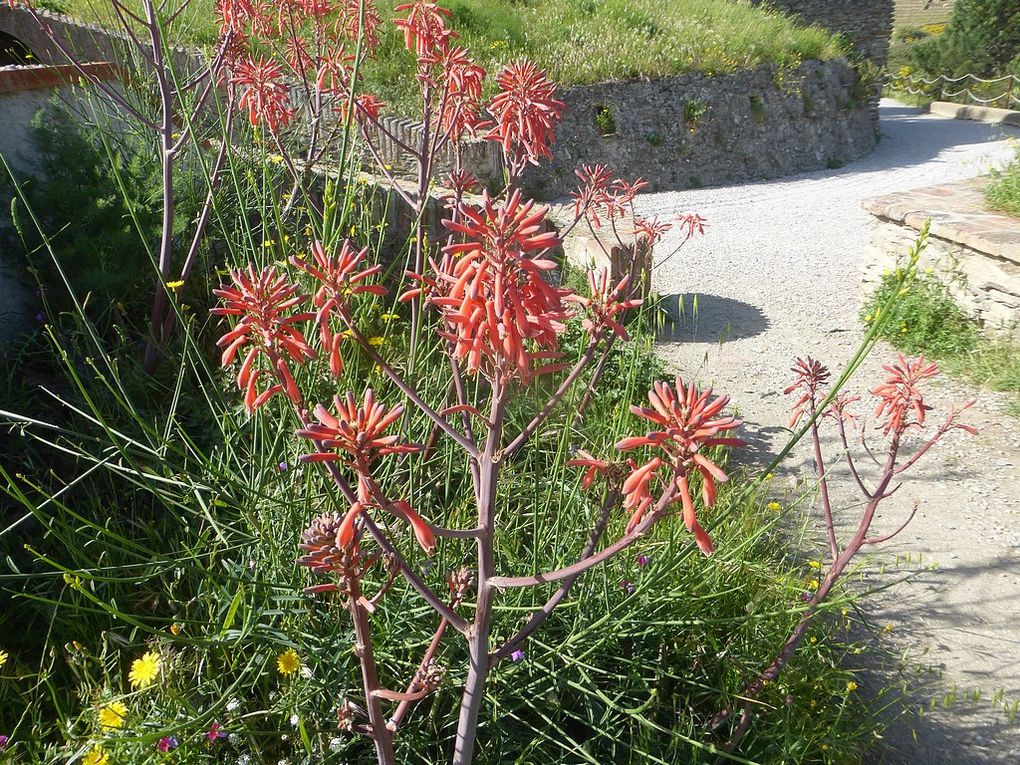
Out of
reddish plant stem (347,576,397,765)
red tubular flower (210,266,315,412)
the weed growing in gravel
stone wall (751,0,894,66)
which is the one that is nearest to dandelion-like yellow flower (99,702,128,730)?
reddish plant stem (347,576,397,765)

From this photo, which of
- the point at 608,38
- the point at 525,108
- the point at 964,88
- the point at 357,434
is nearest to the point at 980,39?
the point at 964,88

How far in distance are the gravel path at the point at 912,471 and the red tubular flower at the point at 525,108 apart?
1.79 m

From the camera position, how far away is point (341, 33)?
336cm

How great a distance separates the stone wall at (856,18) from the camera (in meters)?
17.4

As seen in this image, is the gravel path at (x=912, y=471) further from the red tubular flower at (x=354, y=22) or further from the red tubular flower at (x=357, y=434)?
the red tubular flower at (x=354, y=22)

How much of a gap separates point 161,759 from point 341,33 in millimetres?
2972

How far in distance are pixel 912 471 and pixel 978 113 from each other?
15825mm

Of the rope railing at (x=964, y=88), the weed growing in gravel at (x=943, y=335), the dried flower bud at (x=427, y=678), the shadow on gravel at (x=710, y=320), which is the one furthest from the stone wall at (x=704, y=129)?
the dried flower bud at (x=427, y=678)

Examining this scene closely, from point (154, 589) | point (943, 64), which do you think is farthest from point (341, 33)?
point (943, 64)

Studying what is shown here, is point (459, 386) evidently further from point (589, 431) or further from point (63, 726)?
point (589, 431)

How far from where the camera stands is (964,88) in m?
19.3

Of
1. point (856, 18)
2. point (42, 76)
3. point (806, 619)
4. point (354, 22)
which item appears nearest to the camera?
point (806, 619)

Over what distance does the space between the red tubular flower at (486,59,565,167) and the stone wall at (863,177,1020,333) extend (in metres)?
3.84

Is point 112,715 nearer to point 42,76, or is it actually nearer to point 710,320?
point 42,76
